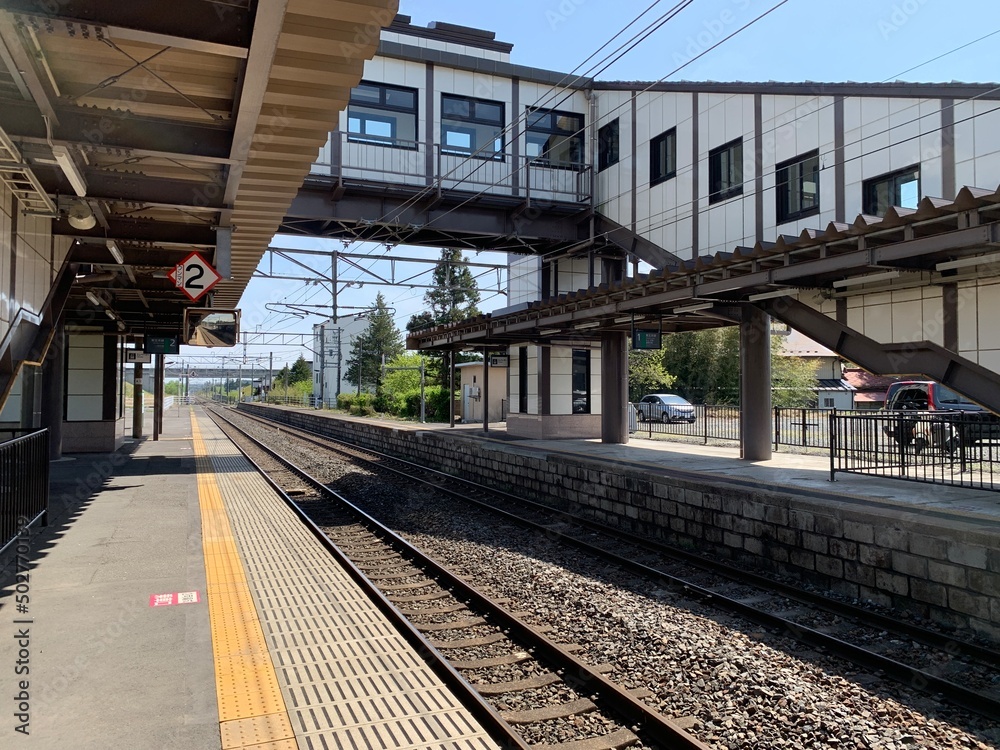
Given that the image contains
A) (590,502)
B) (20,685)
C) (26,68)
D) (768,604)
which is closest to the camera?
(20,685)

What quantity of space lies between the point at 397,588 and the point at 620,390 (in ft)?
37.5

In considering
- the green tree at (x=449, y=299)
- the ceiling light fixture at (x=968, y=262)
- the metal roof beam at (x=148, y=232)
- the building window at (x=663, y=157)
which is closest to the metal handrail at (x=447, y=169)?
the building window at (x=663, y=157)

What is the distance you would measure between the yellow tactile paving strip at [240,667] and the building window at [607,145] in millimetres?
16105

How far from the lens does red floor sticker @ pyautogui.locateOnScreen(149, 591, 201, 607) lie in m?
5.78

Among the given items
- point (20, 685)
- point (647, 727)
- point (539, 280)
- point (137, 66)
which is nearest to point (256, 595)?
point (20, 685)

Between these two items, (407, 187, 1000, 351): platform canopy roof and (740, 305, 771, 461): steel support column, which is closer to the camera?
(407, 187, 1000, 351): platform canopy roof

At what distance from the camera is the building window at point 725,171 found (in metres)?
15.6

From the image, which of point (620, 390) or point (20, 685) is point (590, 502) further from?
point (20, 685)

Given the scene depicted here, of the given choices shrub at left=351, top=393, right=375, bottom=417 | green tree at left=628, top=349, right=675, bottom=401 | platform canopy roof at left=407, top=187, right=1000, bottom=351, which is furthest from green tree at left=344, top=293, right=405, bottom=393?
platform canopy roof at left=407, top=187, right=1000, bottom=351

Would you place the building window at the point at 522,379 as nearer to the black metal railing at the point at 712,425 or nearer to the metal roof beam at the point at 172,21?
the black metal railing at the point at 712,425

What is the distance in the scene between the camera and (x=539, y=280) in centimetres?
2255

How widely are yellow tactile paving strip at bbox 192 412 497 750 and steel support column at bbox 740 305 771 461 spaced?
8.57 metres

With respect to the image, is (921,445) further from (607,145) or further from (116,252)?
(607,145)

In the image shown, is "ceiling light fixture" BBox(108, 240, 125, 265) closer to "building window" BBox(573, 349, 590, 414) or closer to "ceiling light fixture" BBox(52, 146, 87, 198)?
"ceiling light fixture" BBox(52, 146, 87, 198)
